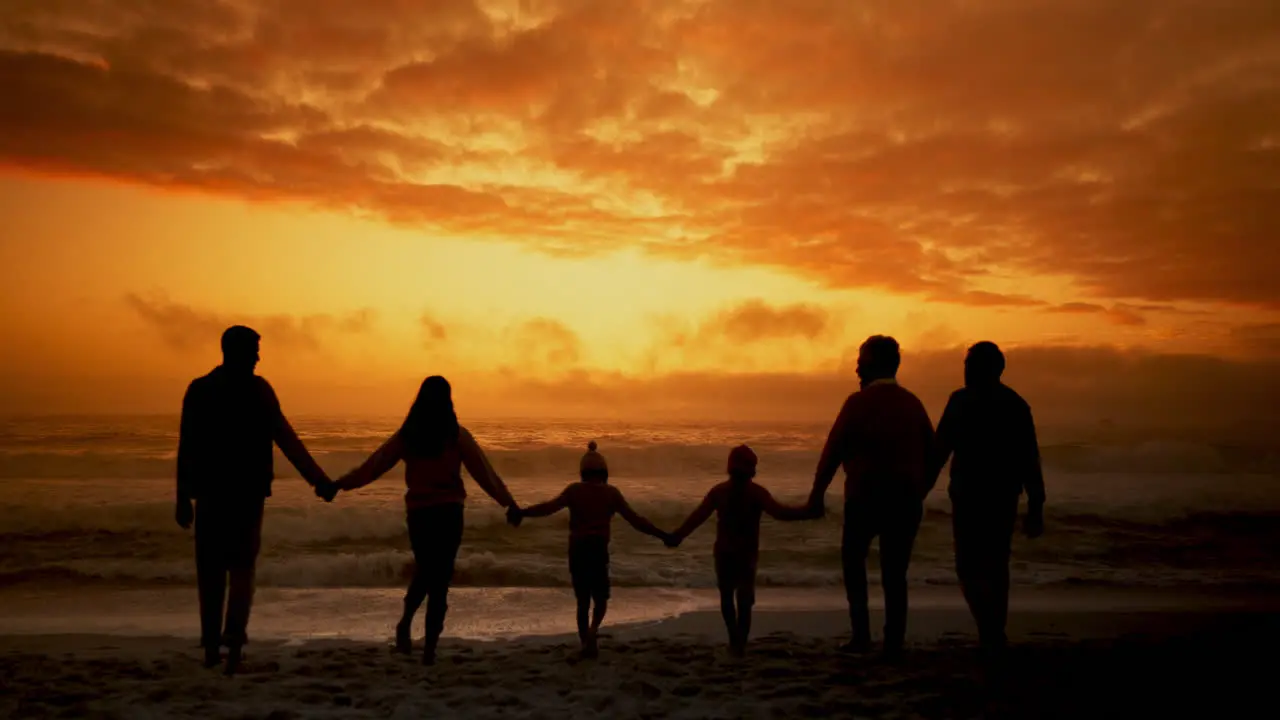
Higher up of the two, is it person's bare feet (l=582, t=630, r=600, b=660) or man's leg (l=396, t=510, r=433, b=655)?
man's leg (l=396, t=510, r=433, b=655)

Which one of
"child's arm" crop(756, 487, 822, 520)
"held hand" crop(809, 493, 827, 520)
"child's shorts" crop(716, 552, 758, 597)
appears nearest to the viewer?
"held hand" crop(809, 493, 827, 520)

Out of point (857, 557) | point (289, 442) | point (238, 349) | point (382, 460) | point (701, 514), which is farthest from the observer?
point (701, 514)

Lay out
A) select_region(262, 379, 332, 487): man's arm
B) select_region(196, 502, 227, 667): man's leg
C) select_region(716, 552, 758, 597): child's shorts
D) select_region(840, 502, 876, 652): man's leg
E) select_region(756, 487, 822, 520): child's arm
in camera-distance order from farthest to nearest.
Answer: select_region(716, 552, 758, 597): child's shorts → select_region(756, 487, 822, 520): child's arm → select_region(840, 502, 876, 652): man's leg → select_region(262, 379, 332, 487): man's arm → select_region(196, 502, 227, 667): man's leg

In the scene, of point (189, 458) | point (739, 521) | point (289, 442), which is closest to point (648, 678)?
point (739, 521)

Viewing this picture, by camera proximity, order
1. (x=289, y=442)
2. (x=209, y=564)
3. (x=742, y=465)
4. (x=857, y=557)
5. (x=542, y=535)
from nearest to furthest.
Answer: (x=209, y=564), (x=289, y=442), (x=857, y=557), (x=742, y=465), (x=542, y=535)

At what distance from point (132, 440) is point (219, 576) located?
37.3m

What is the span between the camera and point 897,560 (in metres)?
6.20

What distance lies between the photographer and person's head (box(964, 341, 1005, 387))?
20.4ft

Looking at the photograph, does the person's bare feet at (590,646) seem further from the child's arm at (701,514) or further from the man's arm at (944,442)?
the man's arm at (944,442)

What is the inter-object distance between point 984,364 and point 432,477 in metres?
3.96

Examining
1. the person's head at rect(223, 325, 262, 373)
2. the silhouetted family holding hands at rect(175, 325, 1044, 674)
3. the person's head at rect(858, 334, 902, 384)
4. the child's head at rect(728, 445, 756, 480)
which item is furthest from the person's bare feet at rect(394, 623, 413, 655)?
the person's head at rect(858, 334, 902, 384)

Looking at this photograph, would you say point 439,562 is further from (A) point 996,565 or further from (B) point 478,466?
(A) point 996,565

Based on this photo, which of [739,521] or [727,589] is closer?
[739,521]

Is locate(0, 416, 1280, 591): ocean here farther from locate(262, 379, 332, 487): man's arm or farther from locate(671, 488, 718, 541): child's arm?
locate(262, 379, 332, 487): man's arm
